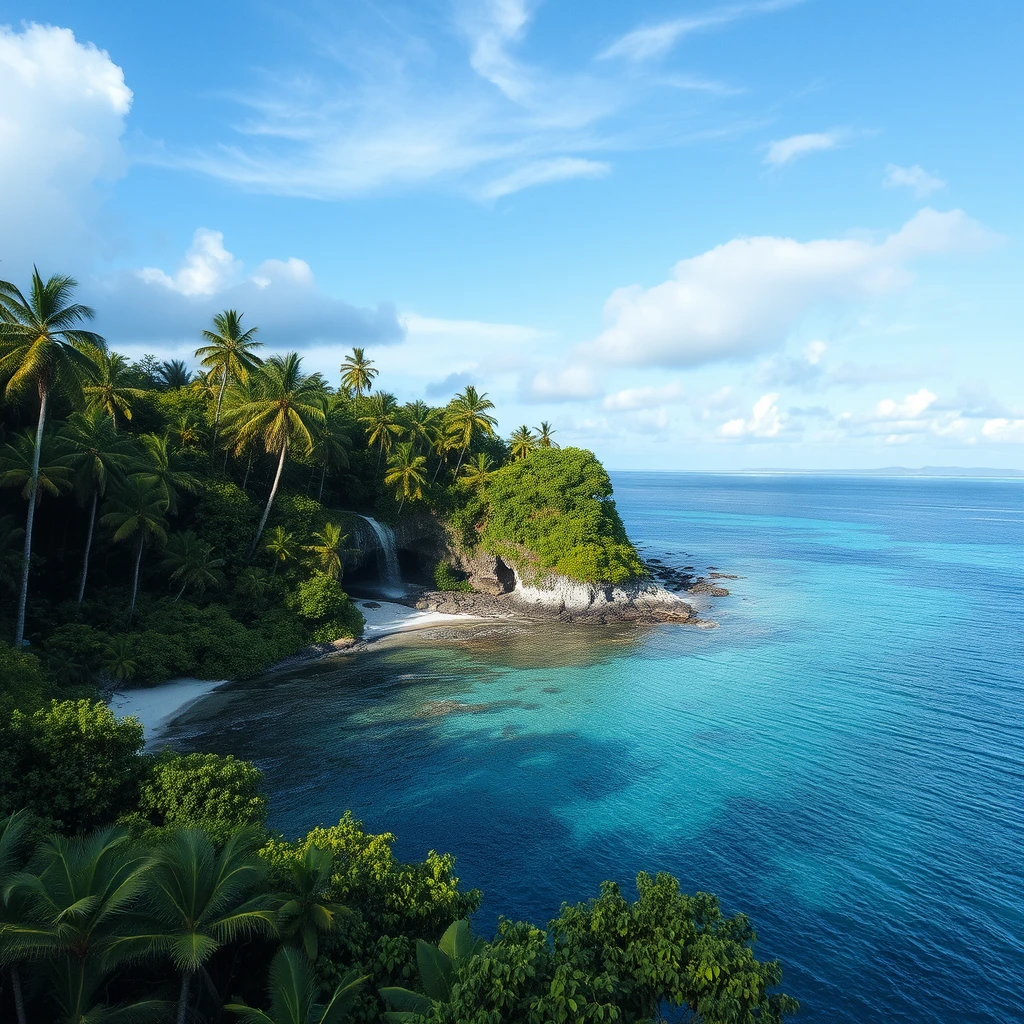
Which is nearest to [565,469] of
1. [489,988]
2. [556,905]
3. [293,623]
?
[293,623]

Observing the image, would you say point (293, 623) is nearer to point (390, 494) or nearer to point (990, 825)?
point (390, 494)

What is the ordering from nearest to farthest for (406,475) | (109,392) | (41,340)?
(41,340), (109,392), (406,475)

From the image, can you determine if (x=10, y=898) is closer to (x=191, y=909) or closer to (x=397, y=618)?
(x=191, y=909)

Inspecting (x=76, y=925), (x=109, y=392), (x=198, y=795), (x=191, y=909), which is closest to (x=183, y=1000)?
(x=191, y=909)

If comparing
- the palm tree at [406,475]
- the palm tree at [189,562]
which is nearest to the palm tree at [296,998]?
the palm tree at [189,562]

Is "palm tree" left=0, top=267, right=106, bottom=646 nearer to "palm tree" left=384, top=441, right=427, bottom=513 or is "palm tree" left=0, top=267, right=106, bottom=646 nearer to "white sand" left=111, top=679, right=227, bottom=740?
"white sand" left=111, top=679, right=227, bottom=740

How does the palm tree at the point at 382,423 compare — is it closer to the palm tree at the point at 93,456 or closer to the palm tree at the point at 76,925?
the palm tree at the point at 93,456
